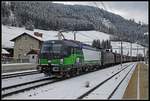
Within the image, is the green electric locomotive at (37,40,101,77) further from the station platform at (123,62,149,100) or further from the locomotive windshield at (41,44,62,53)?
Answer: the station platform at (123,62,149,100)

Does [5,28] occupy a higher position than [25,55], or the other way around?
[5,28]

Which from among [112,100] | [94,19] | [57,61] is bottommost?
[112,100]

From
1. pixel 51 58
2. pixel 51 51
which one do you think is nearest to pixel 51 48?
pixel 51 51

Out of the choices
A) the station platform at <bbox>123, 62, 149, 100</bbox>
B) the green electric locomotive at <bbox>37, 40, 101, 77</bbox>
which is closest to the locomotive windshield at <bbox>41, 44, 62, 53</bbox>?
the green electric locomotive at <bbox>37, 40, 101, 77</bbox>

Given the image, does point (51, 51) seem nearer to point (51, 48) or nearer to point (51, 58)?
point (51, 48)

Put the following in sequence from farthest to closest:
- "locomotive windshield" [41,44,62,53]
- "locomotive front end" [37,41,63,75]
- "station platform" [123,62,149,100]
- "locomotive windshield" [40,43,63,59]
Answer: "locomotive windshield" [41,44,62,53] < "locomotive windshield" [40,43,63,59] < "locomotive front end" [37,41,63,75] < "station platform" [123,62,149,100]

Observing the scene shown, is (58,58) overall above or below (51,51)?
below

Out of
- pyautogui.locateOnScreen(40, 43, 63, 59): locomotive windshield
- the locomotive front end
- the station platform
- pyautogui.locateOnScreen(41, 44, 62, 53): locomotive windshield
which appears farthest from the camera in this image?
pyautogui.locateOnScreen(41, 44, 62, 53): locomotive windshield

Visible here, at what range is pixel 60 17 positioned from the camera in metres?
62.6

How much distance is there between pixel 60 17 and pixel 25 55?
19439 mm

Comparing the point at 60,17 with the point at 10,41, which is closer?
the point at 60,17

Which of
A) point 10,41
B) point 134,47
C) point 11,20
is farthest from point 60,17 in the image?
point 134,47

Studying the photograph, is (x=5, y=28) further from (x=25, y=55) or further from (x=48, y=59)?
(x=48, y=59)

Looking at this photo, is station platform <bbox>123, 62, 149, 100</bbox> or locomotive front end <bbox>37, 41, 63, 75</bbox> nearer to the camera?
station platform <bbox>123, 62, 149, 100</bbox>
